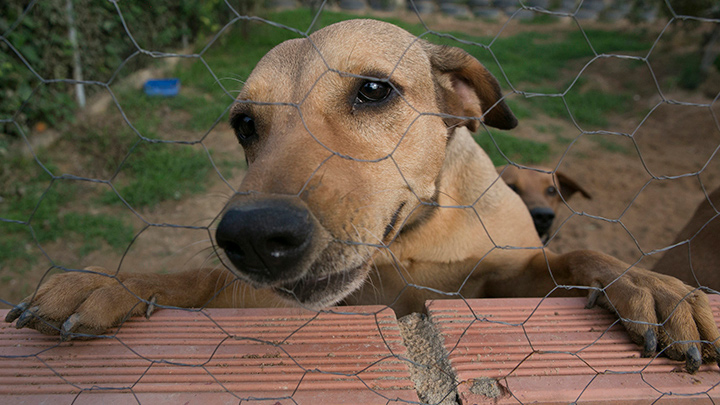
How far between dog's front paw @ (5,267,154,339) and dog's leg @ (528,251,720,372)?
1836 mm

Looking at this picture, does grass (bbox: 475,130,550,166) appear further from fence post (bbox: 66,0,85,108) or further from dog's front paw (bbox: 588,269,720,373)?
fence post (bbox: 66,0,85,108)

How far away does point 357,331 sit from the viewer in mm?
1874

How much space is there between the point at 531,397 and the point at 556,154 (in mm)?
6856

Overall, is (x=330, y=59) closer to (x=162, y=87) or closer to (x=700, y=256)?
(x=700, y=256)

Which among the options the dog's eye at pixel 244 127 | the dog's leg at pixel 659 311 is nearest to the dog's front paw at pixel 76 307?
the dog's eye at pixel 244 127

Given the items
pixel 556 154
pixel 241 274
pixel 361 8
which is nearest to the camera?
pixel 241 274

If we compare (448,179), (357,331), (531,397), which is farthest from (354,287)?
(448,179)

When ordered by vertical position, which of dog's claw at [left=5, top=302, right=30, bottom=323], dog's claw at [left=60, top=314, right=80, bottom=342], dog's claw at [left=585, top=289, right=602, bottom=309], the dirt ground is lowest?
the dirt ground

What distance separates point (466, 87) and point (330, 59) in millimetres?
1015

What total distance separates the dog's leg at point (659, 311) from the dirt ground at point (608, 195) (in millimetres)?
1333

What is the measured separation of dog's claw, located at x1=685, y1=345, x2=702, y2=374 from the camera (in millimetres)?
1789

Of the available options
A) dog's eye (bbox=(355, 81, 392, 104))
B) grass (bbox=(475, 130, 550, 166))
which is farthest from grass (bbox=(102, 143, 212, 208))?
dog's eye (bbox=(355, 81, 392, 104))

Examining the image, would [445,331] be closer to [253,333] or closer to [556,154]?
[253,333]

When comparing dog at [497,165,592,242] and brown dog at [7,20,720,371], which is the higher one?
brown dog at [7,20,720,371]
